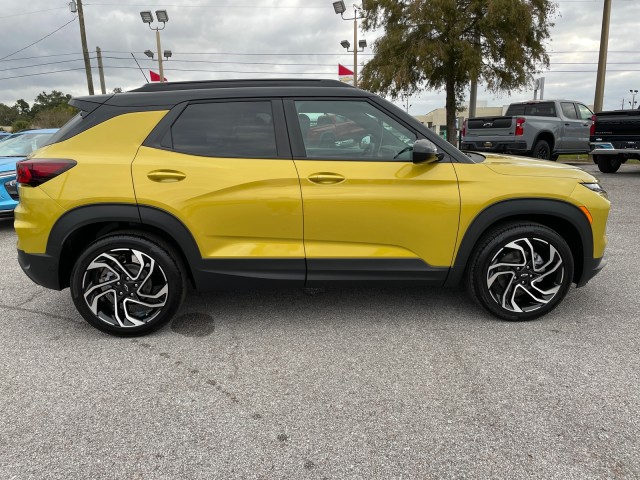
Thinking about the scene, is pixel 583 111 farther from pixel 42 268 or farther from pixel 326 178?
pixel 42 268

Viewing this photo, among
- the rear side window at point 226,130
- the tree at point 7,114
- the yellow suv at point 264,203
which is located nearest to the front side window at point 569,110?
the yellow suv at point 264,203

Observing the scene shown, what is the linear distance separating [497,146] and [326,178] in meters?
11.2

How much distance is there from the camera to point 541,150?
1284 centimetres

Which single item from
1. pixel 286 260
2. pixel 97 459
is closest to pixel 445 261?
pixel 286 260

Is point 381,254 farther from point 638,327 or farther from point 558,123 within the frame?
point 558,123

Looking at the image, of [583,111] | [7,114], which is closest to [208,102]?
[583,111]

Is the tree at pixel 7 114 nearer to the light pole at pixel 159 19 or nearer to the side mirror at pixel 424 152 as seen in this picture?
the light pole at pixel 159 19

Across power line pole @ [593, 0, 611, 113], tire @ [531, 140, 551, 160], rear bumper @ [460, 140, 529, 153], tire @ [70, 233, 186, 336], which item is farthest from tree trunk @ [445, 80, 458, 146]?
tire @ [70, 233, 186, 336]

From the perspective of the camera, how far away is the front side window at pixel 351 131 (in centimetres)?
313

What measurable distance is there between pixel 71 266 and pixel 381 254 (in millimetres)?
2225

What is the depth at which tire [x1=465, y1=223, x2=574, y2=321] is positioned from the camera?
127 inches

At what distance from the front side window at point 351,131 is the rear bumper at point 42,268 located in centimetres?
192

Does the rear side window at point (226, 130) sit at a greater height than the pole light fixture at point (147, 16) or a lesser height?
lesser

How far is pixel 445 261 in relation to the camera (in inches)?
127
